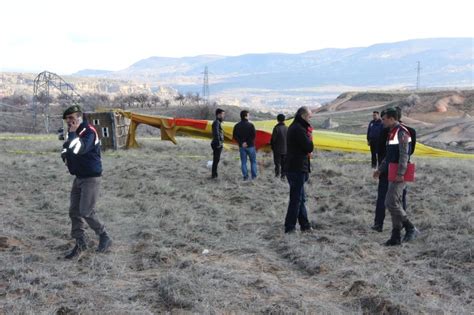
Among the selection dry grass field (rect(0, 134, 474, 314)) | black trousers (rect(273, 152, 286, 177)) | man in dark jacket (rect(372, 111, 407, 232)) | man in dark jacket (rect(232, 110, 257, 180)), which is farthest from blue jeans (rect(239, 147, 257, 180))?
man in dark jacket (rect(372, 111, 407, 232))

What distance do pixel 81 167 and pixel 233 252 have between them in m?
2.02

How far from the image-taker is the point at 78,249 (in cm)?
653

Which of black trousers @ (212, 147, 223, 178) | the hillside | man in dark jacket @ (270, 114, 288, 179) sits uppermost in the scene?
man in dark jacket @ (270, 114, 288, 179)

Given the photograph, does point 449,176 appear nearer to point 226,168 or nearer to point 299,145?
point 226,168

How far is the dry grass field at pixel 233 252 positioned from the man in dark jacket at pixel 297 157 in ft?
1.21

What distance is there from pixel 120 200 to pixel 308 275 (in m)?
5.26

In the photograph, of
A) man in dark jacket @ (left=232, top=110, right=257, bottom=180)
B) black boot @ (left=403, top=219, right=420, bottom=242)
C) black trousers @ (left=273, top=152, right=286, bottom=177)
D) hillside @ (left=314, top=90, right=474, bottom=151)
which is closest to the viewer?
black boot @ (left=403, top=219, right=420, bottom=242)

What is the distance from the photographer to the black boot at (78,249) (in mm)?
6429

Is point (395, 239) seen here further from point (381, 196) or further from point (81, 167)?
point (81, 167)

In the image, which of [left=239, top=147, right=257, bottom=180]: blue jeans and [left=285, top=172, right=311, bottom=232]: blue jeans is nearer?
[left=285, top=172, right=311, bottom=232]: blue jeans

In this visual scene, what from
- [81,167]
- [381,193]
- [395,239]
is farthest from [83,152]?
[381,193]

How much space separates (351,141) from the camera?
18.9 metres

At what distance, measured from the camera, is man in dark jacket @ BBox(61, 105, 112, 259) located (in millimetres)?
6402

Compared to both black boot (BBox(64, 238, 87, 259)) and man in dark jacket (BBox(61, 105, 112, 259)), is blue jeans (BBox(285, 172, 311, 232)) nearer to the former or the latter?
man in dark jacket (BBox(61, 105, 112, 259))
